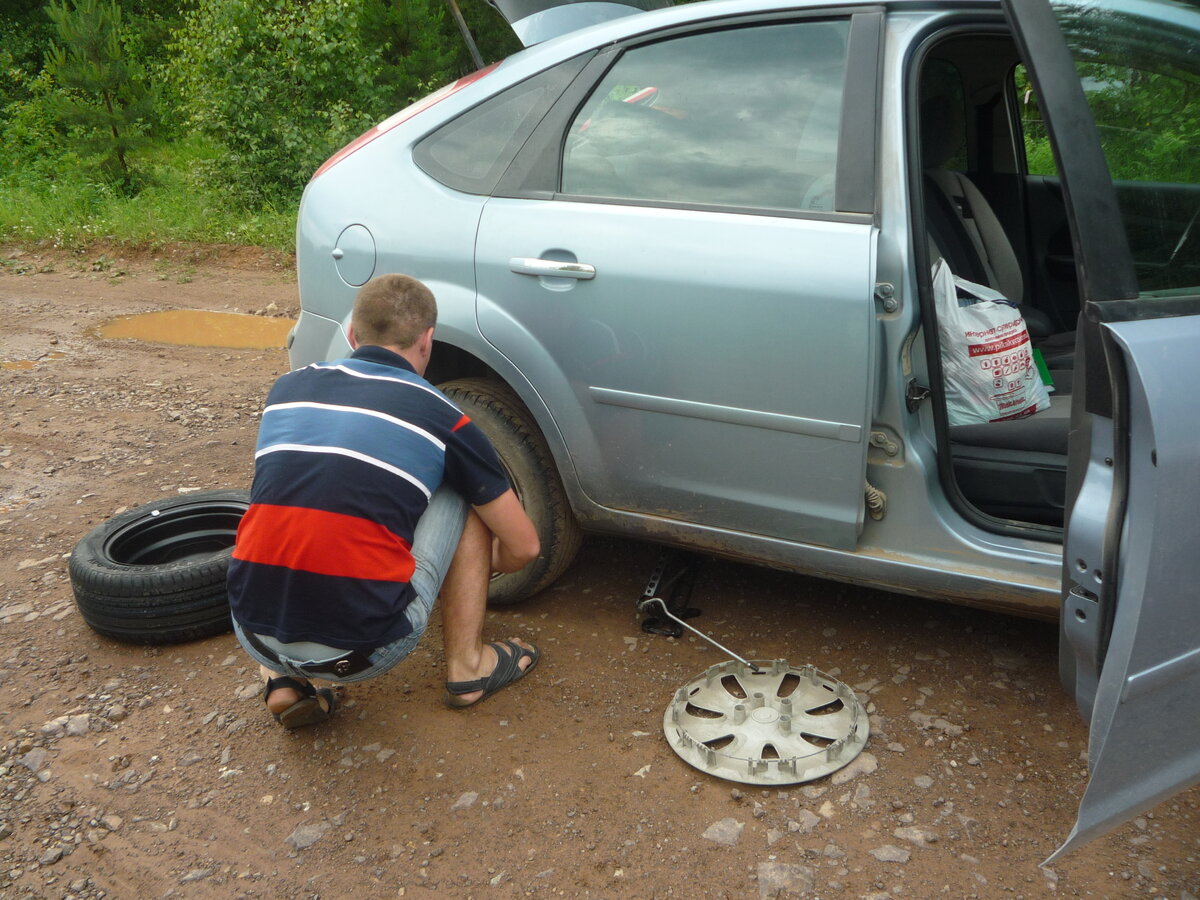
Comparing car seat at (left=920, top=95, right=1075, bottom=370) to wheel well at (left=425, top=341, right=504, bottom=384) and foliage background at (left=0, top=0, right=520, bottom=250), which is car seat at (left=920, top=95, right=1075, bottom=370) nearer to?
wheel well at (left=425, top=341, right=504, bottom=384)

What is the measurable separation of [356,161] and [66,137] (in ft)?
34.8

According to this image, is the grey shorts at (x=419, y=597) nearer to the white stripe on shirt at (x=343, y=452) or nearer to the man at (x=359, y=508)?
the man at (x=359, y=508)

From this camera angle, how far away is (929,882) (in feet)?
6.99

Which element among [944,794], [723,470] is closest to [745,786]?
[944,794]

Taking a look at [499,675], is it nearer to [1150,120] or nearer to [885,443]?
[885,443]

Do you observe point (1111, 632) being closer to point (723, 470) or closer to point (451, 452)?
point (723, 470)

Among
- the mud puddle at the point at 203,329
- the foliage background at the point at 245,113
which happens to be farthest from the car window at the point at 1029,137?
the foliage background at the point at 245,113

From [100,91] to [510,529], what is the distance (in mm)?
10090

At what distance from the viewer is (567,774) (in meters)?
2.51

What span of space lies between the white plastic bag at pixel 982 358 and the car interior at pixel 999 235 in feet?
0.23

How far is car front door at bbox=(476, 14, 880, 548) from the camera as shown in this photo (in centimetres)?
244

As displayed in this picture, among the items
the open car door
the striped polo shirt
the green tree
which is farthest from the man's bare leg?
the green tree

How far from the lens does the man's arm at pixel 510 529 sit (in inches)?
103

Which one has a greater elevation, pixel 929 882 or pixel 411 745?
pixel 929 882
